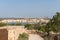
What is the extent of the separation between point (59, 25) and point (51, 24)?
194 centimetres

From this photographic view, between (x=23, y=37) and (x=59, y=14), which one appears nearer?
(x=23, y=37)

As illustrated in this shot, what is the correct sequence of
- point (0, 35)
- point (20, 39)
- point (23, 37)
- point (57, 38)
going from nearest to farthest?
1. point (0, 35)
2. point (20, 39)
3. point (23, 37)
4. point (57, 38)

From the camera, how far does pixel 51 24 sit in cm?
3659

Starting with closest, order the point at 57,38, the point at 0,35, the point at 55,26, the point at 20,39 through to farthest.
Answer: the point at 0,35 → the point at 20,39 → the point at 57,38 → the point at 55,26

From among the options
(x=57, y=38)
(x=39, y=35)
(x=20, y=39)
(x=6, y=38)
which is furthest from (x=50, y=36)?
(x=6, y=38)

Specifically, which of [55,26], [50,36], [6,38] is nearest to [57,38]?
[50,36]

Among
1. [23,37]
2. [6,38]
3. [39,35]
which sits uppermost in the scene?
[6,38]

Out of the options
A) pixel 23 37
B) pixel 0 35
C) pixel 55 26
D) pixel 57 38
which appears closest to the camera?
pixel 0 35

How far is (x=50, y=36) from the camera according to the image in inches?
1163

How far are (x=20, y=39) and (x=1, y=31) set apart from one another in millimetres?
9081

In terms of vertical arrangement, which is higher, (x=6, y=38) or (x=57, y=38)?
(x=6, y=38)

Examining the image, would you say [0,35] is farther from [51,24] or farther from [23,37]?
[51,24]

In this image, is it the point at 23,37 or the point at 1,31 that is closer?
the point at 1,31

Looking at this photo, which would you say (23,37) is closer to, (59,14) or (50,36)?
(50,36)
